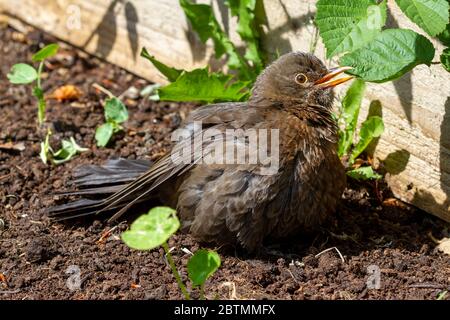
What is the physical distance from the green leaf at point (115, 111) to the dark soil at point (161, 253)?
0.53ft

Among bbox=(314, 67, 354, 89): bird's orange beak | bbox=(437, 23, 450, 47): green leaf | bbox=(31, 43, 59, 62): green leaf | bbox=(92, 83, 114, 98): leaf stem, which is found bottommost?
bbox=(92, 83, 114, 98): leaf stem

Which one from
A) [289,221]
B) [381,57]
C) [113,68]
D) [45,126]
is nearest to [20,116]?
[45,126]

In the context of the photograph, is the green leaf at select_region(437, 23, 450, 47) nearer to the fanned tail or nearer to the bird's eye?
the bird's eye

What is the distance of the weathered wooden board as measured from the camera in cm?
483

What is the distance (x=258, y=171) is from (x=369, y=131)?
3.02 ft

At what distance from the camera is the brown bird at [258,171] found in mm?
4633

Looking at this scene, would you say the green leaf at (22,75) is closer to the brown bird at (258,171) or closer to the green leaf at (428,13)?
the brown bird at (258,171)

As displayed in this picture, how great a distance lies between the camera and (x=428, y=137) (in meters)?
4.91

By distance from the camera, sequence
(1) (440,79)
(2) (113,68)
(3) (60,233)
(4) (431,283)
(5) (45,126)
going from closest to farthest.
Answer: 1. (4) (431,283)
2. (1) (440,79)
3. (3) (60,233)
4. (5) (45,126)
5. (2) (113,68)

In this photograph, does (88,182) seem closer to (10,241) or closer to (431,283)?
(10,241)

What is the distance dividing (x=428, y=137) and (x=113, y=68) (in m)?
3.17

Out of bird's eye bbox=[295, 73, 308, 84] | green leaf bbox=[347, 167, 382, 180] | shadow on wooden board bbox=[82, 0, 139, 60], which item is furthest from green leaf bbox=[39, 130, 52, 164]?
green leaf bbox=[347, 167, 382, 180]
